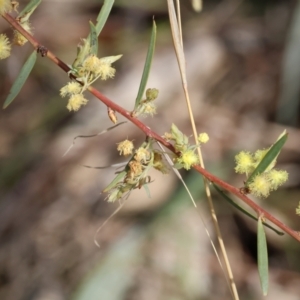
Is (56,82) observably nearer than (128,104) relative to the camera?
No

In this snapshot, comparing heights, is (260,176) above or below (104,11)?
below

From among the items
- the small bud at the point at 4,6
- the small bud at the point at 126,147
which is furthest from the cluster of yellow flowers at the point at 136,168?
the small bud at the point at 4,6

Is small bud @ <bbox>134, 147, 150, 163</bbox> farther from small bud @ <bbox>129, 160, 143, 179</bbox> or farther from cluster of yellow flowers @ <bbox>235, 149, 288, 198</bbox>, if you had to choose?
cluster of yellow flowers @ <bbox>235, 149, 288, 198</bbox>

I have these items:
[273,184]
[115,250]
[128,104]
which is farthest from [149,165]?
[128,104]

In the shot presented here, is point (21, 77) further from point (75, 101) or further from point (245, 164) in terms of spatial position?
point (245, 164)

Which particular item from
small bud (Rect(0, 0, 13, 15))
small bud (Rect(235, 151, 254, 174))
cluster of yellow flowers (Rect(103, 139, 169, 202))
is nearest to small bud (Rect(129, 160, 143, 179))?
cluster of yellow flowers (Rect(103, 139, 169, 202))

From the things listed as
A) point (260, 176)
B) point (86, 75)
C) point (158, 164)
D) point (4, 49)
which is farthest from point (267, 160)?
point (4, 49)

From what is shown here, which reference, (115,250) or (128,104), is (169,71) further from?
(115,250)

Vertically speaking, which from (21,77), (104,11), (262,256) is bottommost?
(262,256)
